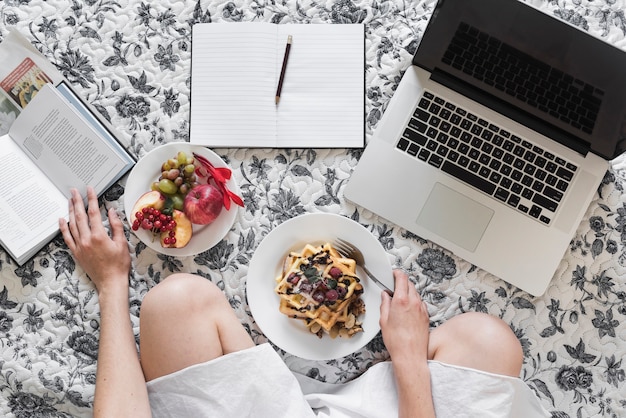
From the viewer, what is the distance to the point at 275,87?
1.08 m

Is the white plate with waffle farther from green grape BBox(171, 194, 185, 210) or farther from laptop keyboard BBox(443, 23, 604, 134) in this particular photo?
laptop keyboard BBox(443, 23, 604, 134)

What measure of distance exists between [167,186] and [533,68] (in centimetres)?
61

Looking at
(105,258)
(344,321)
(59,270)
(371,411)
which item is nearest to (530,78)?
(344,321)

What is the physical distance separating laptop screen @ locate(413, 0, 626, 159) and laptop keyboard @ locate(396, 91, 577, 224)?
4 cm

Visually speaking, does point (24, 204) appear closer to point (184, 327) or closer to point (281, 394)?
point (184, 327)

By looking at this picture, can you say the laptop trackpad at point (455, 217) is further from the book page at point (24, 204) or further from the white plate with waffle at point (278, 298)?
the book page at point (24, 204)

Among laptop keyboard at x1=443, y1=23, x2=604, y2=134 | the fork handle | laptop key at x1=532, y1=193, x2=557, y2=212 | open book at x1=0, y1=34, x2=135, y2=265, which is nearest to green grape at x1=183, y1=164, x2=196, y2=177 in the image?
open book at x1=0, y1=34, x2=135, y2=265

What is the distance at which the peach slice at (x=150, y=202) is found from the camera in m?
1.02

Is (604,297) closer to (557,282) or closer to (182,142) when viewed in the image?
(557,282)

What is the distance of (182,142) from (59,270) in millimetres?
322

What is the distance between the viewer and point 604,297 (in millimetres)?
1045

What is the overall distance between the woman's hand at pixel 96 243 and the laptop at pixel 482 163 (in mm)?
408

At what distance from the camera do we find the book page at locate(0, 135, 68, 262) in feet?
3.44

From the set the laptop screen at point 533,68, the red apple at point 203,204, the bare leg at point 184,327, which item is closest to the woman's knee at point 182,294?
the bare leg at point 184,327
